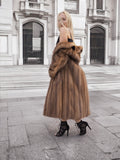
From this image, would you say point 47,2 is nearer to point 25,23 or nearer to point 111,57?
point 25,23

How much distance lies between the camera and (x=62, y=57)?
3008 mm

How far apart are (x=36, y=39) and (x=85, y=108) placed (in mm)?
17757

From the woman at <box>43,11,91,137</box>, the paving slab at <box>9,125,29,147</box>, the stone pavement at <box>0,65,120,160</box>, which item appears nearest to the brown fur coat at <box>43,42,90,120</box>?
the woman at <box>43,11,91,137</box>

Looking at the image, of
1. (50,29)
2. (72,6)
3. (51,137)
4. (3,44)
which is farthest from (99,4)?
(51,137)

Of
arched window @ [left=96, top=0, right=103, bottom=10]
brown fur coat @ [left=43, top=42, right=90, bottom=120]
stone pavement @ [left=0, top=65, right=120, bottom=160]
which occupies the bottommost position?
stone pavement @ [left=0, top=65, right=120, bottom=160]

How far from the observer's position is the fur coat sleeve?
9.75 feet

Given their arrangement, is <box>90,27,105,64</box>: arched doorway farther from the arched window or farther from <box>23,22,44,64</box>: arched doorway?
<box>23,22,44,64</box>: arched doorway

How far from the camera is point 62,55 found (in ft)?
9.89

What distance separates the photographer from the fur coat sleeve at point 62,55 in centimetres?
297

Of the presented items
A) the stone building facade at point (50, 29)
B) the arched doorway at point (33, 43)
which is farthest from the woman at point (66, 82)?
the arched doorway at point (33, 43)

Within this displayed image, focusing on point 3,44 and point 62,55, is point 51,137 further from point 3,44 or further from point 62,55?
point 3,44

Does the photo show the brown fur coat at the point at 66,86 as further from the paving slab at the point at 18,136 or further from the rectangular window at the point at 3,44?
the rectangular window at the point at 3,44

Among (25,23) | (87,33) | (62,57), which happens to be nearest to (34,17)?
(25,23)

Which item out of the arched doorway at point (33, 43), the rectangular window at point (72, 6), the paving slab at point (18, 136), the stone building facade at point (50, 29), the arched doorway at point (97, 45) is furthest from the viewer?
the arched doorway at point (97, 45)
